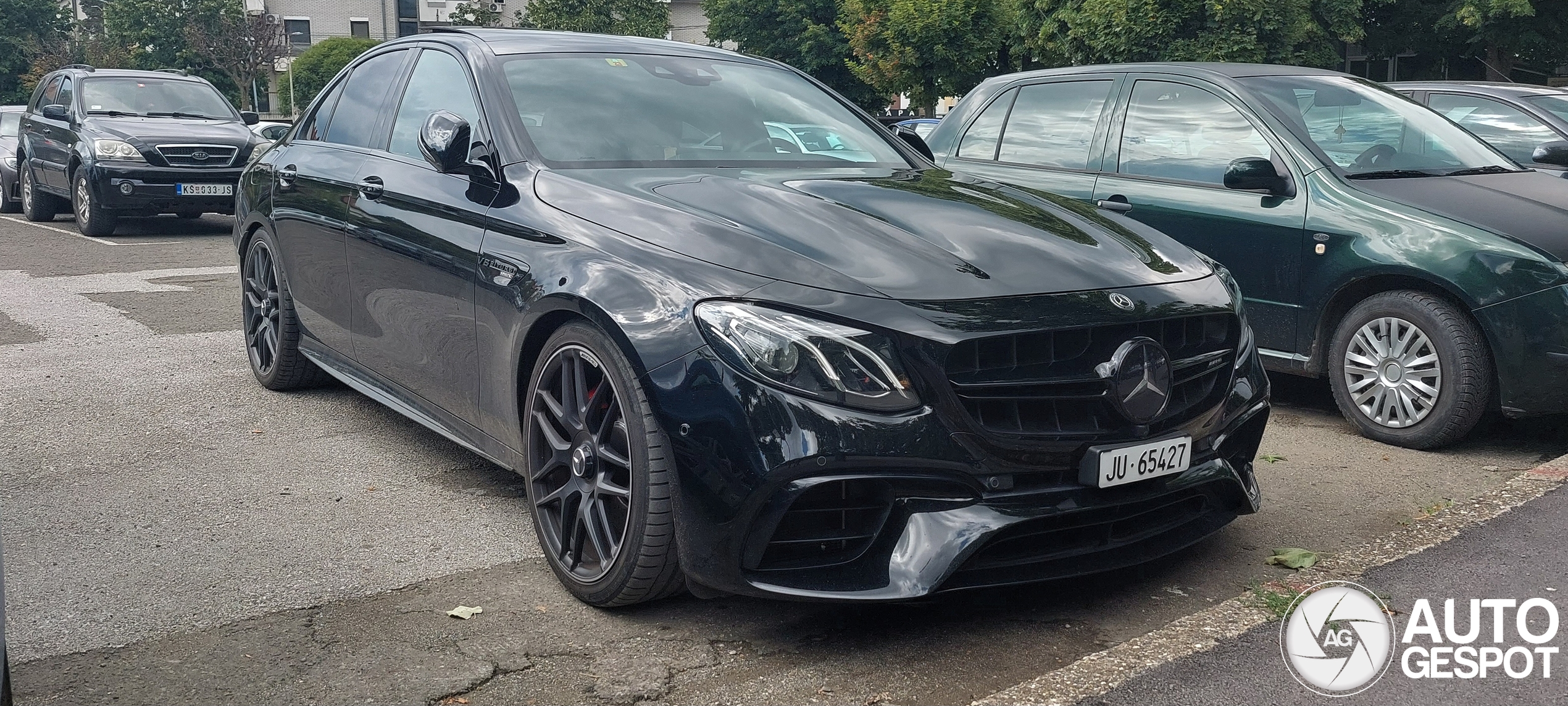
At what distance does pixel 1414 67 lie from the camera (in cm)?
3466

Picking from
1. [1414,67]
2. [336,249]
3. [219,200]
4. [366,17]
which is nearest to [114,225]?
[219,200]

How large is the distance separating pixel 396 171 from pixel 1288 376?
15.4ft

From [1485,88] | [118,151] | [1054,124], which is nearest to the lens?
[1054,124]

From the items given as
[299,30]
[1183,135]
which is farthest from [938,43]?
[299,30]

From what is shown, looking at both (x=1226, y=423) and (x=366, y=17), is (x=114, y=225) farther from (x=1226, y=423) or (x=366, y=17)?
(x=366, y=17)

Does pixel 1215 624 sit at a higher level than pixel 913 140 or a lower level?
lower

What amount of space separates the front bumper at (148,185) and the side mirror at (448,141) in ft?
33.6

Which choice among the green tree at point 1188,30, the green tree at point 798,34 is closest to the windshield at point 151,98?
the green tree at point 1188,30

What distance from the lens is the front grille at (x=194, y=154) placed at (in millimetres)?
13734

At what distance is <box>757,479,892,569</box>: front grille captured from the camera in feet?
10.1

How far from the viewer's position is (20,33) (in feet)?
202

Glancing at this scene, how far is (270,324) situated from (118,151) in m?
8.90

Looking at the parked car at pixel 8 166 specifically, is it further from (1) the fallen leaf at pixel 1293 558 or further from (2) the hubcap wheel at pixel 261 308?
(1) the fallen leaf at pixel 1293 558

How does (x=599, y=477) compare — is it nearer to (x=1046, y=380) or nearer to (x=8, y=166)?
(x=1046, y=380)
